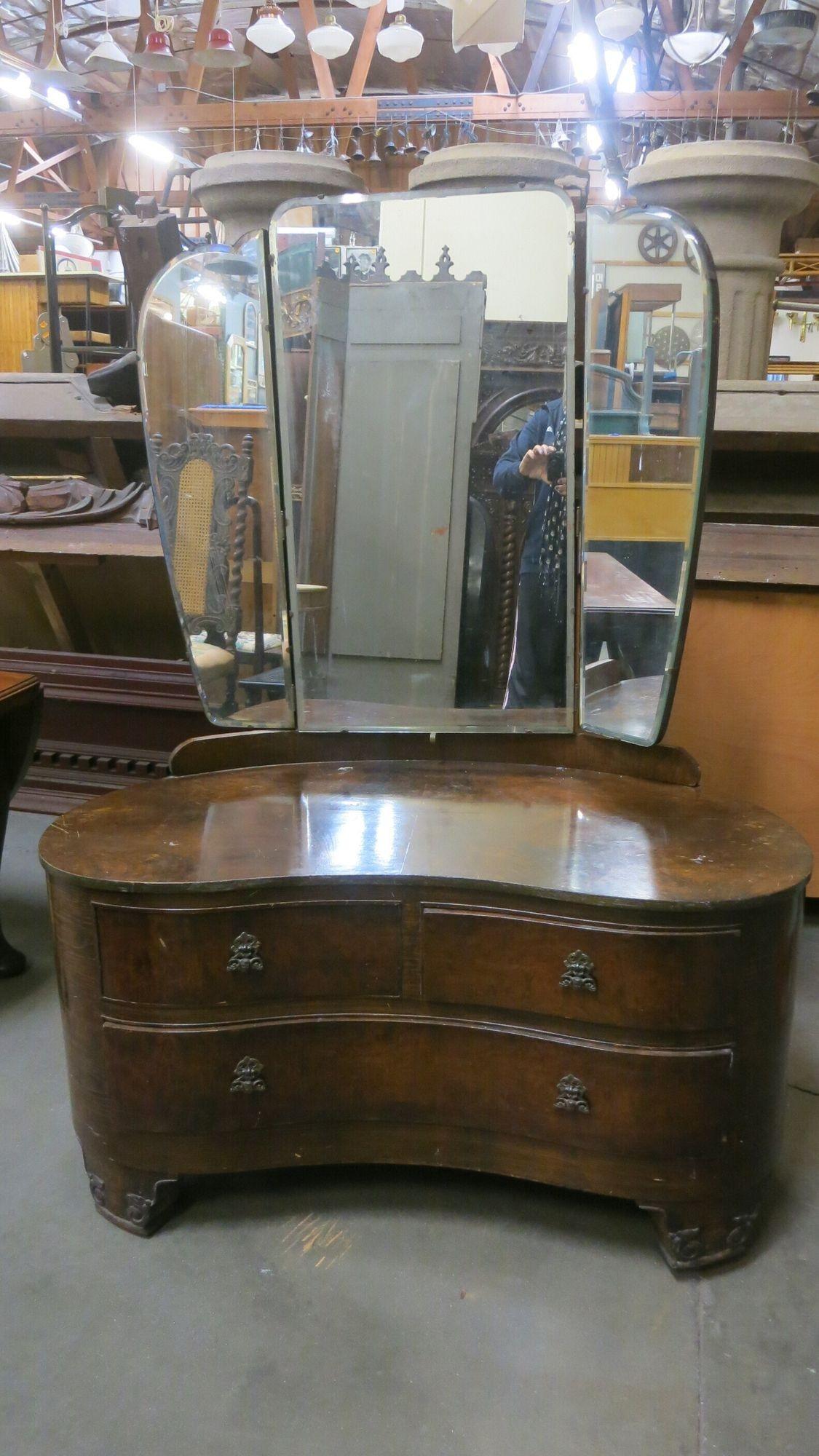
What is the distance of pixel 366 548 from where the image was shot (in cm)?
198

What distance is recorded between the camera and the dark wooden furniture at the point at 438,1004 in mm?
1525

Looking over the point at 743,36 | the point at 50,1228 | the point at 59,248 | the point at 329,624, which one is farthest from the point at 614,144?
the point at 50,1228

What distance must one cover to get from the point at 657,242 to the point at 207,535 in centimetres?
93

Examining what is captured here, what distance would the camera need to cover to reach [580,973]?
153 centimetres

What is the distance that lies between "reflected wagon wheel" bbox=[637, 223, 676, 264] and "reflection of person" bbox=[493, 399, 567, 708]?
285mm

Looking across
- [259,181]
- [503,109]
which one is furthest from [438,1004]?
[503,109]

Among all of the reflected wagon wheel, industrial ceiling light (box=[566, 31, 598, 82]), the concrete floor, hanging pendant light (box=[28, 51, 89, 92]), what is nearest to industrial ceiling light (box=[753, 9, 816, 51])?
industrial ceiling light (box=[566, 31, 598, 82])

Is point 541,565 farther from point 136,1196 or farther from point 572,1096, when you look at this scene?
point 136,1196

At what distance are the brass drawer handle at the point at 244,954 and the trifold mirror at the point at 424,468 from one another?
23.1 inches

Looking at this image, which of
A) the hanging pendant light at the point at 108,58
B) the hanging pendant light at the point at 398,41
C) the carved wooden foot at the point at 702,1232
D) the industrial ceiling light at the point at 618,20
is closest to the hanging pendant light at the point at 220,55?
the hanging pendant light at the point at 108,58

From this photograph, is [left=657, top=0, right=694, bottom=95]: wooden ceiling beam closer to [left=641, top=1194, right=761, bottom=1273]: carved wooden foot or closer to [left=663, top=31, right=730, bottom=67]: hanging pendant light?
[left=663, top=31, right=730, bottom=67]: hanging pendant light

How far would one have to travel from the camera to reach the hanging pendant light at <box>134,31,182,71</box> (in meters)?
6.43

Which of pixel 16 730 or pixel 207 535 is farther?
pixel 16 730

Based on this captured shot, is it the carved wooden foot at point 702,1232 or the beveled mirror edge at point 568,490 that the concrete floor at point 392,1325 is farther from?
the beveled mirror edge at point 568,490
